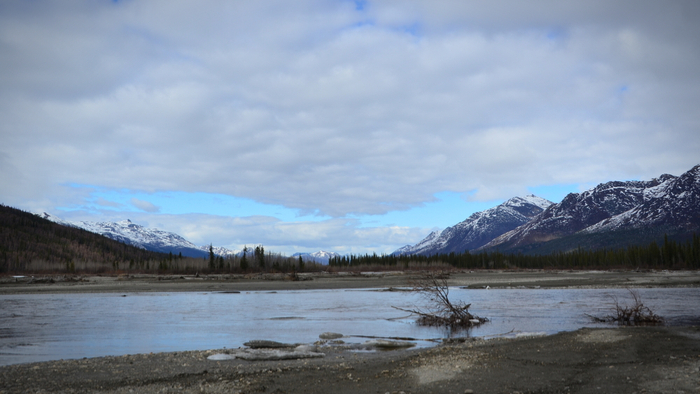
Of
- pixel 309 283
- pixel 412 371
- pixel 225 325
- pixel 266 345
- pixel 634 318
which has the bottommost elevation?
pixel 309 283

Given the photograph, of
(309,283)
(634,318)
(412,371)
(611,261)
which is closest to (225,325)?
(412,371)

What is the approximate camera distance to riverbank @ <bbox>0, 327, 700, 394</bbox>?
39.8 feet

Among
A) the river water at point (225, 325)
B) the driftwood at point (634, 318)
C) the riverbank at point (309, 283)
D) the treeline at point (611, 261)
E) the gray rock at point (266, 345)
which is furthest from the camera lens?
the treeline at point (611, 261)

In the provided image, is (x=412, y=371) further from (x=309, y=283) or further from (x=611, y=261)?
(x=611, y=261)

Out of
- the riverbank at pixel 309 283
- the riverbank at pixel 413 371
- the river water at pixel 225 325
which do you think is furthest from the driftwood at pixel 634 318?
the riverbank at pixel 309 283

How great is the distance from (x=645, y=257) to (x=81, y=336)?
16998cm

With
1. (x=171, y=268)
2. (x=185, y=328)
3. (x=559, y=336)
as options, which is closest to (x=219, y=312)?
(x=185, y=328)

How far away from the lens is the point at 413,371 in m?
13.9

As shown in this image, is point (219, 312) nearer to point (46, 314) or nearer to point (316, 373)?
point (46, 314)

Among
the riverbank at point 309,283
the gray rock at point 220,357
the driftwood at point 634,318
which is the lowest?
the riverbank at point 309,283

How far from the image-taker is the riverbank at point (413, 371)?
12.1 metres

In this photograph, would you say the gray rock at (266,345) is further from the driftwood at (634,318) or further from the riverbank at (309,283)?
the riverbank at (309,283)

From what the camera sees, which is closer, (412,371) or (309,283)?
(412,371)

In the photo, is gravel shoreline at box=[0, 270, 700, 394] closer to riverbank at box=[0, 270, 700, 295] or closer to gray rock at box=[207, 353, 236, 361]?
gray rock at box=[207, 353, 236, 361]
